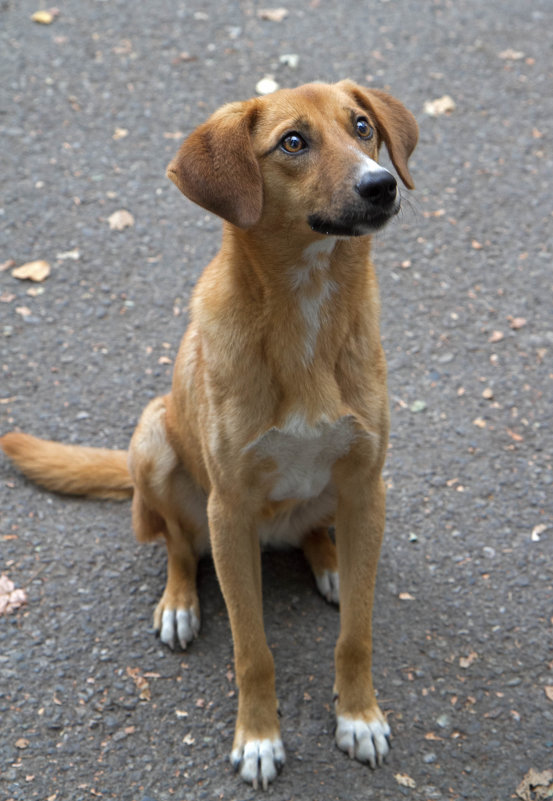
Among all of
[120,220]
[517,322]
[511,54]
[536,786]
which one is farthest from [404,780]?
[511,54]

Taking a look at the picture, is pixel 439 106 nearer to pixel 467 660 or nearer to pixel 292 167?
pixel 292 167

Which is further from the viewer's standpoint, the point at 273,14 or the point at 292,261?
the point at 273,14

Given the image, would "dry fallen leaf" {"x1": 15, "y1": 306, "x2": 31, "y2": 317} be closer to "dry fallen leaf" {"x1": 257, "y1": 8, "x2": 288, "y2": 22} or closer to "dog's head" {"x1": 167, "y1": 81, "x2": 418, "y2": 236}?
"dog's head" {"x1": 167, "y1": 81, "x2": 418, "y2": 236}

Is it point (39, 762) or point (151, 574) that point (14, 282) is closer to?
point (151, 574)

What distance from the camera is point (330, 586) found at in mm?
3705

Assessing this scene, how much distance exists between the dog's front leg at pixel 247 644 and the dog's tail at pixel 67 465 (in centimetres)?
112

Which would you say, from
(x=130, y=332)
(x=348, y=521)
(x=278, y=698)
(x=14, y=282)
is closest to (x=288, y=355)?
(x=348, y=521)

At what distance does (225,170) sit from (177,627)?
1.85 metres

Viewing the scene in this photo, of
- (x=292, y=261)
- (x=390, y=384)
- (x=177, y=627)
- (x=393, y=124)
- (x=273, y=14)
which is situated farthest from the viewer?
(x=273, y=14)

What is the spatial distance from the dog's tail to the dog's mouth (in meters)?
1.82

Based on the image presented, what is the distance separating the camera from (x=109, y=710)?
3.31 meters

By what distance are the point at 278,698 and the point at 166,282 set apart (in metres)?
2.81

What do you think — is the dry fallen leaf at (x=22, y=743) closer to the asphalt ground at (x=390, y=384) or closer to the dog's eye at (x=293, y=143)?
the asphalt ground at (x=390, y=384)

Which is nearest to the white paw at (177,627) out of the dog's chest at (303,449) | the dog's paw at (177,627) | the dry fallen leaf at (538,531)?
the dog's paw at (177,627)
